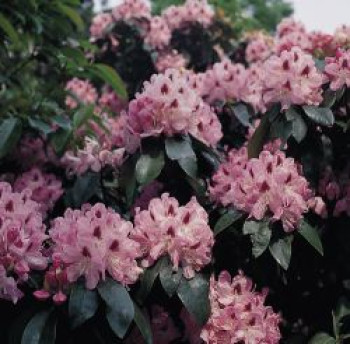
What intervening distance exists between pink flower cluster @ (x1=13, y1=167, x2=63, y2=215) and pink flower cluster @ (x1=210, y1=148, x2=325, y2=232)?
719 millimetres

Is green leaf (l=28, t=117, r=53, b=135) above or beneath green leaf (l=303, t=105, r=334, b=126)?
beneath

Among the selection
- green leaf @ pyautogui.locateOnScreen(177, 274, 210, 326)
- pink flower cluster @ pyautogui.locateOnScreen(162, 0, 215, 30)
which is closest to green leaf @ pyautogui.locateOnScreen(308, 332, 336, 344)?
green leaf @ pyautogui.locateOnScreen(177, 274, 210, 326)

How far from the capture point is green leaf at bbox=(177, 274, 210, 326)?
1661 mm

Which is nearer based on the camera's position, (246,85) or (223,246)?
(223,246)

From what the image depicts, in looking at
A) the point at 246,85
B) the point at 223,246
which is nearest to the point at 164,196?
the point at 223,246

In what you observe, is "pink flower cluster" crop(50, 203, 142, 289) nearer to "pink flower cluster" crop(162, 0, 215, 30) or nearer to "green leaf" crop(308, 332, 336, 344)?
"green leaf" crop(308, 332, 336, 344)

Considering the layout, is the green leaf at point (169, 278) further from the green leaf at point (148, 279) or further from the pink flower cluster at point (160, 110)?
the pink flower cluster at point (160, 110)

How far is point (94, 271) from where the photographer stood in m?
1.58

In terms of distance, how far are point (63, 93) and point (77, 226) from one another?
3.74 ft

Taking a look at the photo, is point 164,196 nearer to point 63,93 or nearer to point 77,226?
point 77,226

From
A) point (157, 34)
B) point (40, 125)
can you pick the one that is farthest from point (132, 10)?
point (40, 125)

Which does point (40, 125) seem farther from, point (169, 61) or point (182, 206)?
point (169, 61)

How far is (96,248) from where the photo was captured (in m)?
Result: 1.60

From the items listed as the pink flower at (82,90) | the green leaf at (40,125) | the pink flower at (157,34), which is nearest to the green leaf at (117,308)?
the green leaf at (40,125)
